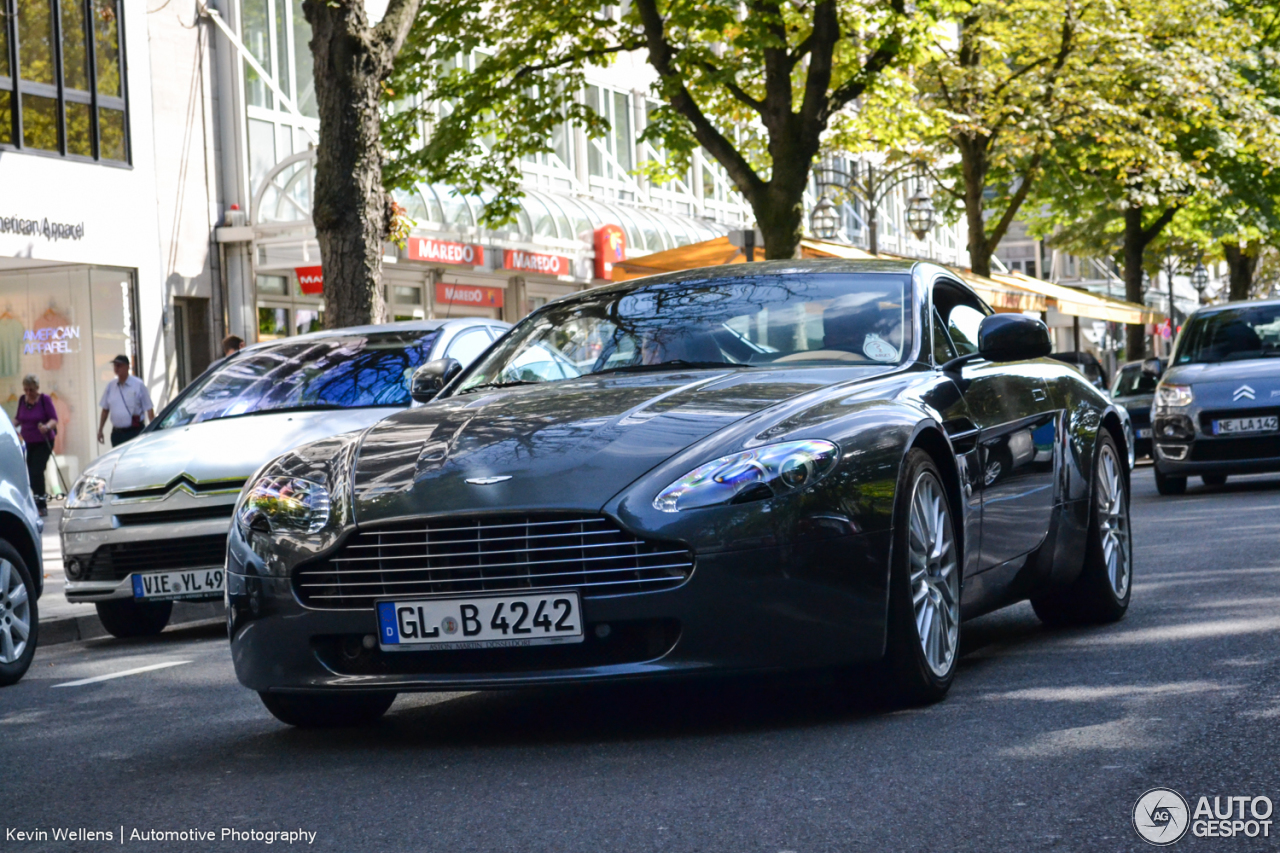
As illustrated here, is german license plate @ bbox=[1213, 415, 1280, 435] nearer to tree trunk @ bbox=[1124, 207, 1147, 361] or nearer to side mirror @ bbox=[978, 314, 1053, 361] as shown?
side mirror @ bbox=[978, 314, 1053, 361]

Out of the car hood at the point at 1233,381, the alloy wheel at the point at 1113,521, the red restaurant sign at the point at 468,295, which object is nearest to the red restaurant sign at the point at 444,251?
the red restaurant sign at the point at 468,295

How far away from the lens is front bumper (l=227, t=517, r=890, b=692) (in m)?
4.97

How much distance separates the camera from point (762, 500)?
5.03 metres

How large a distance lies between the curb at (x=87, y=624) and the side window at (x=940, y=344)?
5.29 meters

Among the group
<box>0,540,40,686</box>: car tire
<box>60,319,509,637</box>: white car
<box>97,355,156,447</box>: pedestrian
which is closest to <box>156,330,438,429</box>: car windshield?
<box>60,319,509,637</box>: white car

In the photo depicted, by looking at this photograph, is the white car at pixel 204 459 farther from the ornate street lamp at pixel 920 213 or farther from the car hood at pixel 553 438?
the ornate street lamp at pixel 920 213

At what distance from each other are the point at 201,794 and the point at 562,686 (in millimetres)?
978

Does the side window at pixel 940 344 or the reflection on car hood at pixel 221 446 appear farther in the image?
the reflection on car hood at pixel 221 446

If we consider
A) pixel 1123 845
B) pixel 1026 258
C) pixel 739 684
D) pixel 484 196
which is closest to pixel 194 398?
pixel 739 684

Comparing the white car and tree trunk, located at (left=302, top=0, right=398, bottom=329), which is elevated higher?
tree trunk, located at (left=302, top=0, right=398, bottom=329)

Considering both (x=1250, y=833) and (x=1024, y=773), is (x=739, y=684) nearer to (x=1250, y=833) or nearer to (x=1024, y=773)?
(x=1024, y=773)

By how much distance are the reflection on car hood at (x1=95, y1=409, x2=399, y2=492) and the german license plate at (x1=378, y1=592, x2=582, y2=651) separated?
14.9 ft

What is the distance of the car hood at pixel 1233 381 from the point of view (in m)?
15.6

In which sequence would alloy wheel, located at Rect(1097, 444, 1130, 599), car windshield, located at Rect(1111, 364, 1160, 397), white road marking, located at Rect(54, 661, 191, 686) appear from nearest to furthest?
alloy wheel, located at Rect(1097, 444, 1130, 599) < white road marking, located at Rect(54, 661, 191, 686) < car windshield, located at Rect(1111, 364, 1160, 397)
